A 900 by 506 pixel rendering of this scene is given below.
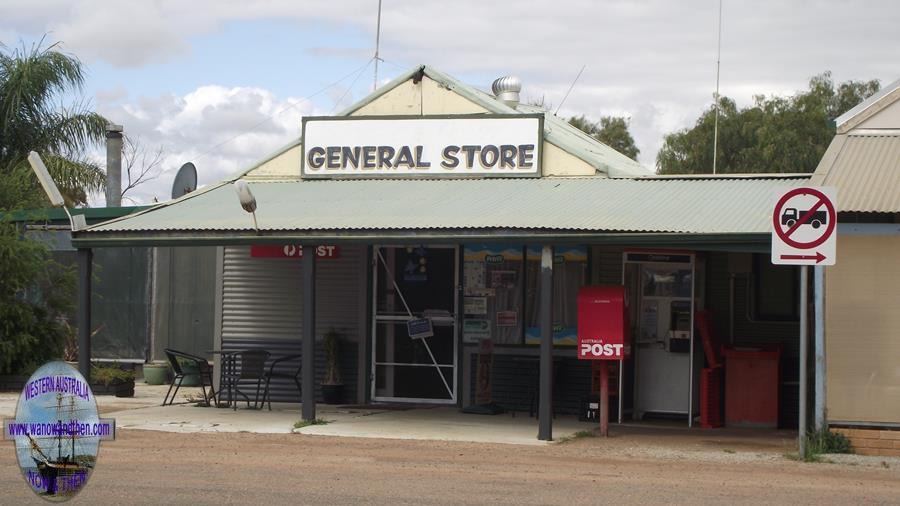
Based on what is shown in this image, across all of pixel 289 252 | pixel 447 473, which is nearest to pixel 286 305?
pixel 289 252

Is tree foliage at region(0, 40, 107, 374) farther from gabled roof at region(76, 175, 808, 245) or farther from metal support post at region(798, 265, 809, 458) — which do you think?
metal support post at region(798, 265, 809, 458)

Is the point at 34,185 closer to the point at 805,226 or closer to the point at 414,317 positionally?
A: the point at 414,317

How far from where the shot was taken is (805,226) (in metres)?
10.9

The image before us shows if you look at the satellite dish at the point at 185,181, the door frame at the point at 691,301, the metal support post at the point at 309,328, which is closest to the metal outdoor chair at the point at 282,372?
the metal support post at the point at 309,328

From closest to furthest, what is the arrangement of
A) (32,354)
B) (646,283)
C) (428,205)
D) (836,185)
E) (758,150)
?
(836,185)
(428,205)
(646,283)
(32,354)
(758,150)

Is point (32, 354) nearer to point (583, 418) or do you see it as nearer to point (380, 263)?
point (380, 263)

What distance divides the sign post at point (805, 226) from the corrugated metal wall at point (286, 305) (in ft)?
22.5

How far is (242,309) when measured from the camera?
16.9m

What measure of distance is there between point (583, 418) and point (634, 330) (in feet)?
4.20

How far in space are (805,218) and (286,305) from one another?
805 centimetres

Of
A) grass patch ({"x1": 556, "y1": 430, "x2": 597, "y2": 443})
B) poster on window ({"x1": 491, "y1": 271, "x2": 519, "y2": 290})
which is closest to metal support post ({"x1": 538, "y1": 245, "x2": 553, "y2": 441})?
grass patch ({"x1": 556, "y1": 430, "x2": 597, "y2": 443})

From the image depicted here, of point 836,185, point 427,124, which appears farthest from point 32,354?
point 836,185

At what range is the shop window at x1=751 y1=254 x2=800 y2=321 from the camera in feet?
50.2

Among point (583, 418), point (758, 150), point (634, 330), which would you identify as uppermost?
point (758, 150)
